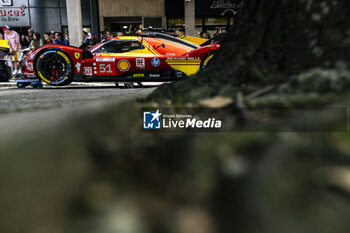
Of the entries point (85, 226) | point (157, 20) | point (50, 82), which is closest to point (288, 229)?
point (85, 226)

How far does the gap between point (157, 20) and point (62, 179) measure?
16867 mm

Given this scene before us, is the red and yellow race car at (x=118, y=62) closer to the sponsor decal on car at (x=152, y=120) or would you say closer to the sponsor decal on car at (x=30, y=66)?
the sponsor decal on car at (x=30, y=66)

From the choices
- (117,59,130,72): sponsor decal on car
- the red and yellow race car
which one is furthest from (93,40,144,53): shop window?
(117,59,130,72): sponsor decal on car

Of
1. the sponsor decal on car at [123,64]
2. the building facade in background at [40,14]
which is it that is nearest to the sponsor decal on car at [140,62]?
the sponsor decal on car at [123,64]

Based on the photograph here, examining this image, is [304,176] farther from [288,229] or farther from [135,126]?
[135,126]

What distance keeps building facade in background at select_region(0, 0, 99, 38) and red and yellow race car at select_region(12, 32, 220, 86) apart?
36.6 feet

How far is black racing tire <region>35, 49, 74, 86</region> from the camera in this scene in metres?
6.20

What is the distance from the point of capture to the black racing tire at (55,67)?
620cm

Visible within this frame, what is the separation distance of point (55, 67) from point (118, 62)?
1.47 meters

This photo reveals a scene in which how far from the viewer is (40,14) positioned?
1612 centimetres

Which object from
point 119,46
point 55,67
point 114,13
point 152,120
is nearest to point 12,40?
point 55,67

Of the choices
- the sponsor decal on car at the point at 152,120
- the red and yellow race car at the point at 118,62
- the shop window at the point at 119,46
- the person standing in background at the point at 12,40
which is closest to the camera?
the sponsor decal on car at the point at 152,120

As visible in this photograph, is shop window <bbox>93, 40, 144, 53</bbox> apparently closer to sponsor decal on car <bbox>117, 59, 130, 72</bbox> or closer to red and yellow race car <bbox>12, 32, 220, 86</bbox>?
red and yellow race car <bbox>12, 32, 220, 86</bbox>

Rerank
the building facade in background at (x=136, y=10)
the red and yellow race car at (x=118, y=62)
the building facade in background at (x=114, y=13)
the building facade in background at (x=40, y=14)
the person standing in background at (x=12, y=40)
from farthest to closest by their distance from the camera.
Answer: the building facade in background at (x=136, y=10)
the building facade in background at (x=114, y=13)
the building facade in background at (x=40, y=14)
the person standing in background at (x=12, y=40)
the red and yellow race car at (x=118, y=62)
